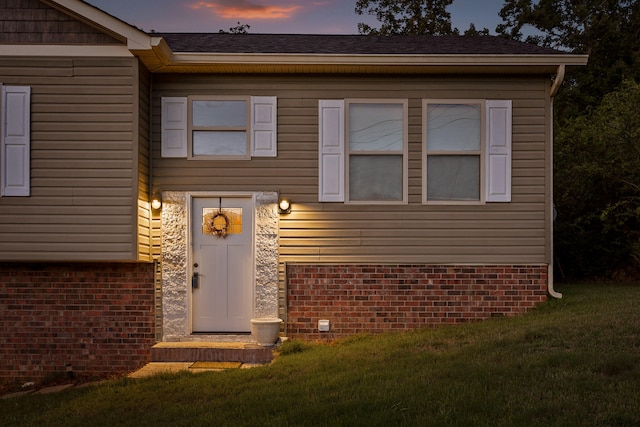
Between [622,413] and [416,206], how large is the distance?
15.9 ft

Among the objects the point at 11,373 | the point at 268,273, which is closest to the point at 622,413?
the point at 268,273

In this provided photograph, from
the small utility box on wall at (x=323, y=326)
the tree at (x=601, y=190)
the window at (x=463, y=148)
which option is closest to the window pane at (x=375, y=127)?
the window at (x=463, y=148)

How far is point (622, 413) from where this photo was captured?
16.2ft

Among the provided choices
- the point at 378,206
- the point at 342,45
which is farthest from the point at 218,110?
the point at 378,206

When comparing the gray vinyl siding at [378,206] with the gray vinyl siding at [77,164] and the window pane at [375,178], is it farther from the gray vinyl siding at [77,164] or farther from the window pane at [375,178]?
the gray vinyl siding at [77,164]

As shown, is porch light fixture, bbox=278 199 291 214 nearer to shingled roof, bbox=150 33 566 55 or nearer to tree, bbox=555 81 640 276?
shingled roof, bbox=150 33 566 55

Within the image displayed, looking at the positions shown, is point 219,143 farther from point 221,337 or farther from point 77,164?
point 221,337

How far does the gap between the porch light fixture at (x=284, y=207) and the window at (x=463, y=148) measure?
183 centimetres

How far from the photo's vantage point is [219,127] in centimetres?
948

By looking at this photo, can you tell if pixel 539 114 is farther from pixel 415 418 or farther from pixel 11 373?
pixel 11 373

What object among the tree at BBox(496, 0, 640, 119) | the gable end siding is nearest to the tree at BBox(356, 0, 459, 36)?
the tree at BBox(496, 0, 640, 119)

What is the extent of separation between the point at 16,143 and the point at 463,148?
5789 millimetres

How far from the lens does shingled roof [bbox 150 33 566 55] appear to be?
933 cm

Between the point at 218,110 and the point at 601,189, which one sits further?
the point at 601,189
